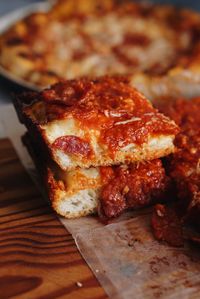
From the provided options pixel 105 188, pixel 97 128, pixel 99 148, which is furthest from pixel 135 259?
pixel 97 128

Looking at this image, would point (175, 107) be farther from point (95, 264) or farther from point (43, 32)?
point (43, 32)

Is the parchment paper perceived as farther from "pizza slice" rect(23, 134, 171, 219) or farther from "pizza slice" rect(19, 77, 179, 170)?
"pizza slice" rect(19, 77, 179, 170)

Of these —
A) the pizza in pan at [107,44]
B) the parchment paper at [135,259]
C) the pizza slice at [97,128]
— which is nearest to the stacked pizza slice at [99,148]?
the pizza slice at [97,128]

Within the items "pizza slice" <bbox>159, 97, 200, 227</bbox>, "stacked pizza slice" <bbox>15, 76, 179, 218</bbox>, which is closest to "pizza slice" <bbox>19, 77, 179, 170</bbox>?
"stacked pizza slice" <bbox>15, 76, 179, 218</bbox>

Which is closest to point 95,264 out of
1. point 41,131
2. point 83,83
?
point 41,131

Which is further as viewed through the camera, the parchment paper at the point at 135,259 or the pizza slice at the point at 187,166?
the pizza slice at the point at 187,166

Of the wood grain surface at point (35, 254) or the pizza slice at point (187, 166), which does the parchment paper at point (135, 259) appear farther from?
the pizza slice at point (187, 166)
